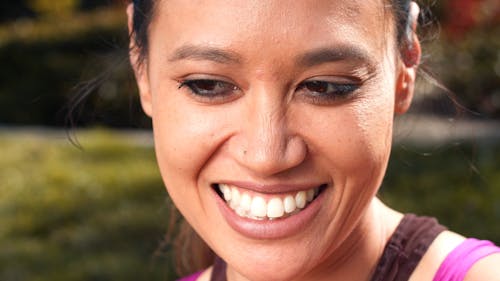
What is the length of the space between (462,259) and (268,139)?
1.95 ft

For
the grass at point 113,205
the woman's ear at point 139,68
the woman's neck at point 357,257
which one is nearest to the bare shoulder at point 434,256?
the woman's neck at point 357,257

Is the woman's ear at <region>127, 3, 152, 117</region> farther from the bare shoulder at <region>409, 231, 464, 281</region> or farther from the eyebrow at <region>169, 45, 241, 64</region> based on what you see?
the bare shoulder at <region>409, 231, 464, 281</region>

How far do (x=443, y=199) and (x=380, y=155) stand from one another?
3.41 metres

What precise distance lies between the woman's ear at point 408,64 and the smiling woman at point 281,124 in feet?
0.04

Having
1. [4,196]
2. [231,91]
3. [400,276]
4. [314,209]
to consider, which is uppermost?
[231,91]

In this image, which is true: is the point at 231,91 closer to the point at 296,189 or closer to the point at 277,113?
the point at 277,113


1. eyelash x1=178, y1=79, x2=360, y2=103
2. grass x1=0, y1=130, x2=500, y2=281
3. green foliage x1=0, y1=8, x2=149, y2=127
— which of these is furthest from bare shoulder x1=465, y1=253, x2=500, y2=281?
green foliage x1=0, y1=8, x2=149, y2=127

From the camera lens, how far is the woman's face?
1.81 m

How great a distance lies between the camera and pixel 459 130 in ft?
21.8

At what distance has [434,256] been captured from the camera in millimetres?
2088

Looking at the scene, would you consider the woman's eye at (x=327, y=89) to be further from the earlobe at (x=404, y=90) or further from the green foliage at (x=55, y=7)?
the green foliage at (x=55, y=7)

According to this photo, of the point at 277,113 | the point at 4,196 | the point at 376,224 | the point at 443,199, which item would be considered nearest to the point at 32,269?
the point at 4,196

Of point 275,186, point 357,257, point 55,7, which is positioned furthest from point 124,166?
point 55,7

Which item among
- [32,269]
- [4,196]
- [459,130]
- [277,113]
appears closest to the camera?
[277,113]
